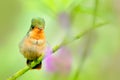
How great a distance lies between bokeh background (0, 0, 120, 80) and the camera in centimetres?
129

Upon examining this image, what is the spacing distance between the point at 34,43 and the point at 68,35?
0.11 meters

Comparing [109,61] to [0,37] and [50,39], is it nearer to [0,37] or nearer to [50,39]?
[50,39]

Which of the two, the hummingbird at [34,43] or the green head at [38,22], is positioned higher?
the green head at [38,22]

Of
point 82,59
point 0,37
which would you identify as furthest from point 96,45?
point 0,37

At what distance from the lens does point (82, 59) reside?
1.30 metres

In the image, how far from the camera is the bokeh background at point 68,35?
1.29 meters

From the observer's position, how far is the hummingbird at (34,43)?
125cm

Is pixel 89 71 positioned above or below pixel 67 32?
below

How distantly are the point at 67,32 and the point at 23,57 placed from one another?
0.14m

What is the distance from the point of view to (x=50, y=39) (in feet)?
4.23

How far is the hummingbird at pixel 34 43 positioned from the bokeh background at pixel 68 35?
0.08ft

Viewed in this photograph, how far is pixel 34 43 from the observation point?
4.09ft

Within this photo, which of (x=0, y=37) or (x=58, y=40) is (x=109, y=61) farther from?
(x=0, y=37)

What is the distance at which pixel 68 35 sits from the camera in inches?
51.1
